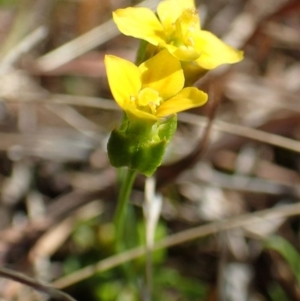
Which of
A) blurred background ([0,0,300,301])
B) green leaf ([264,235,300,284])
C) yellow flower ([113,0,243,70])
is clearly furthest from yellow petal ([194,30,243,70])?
green leaf ([264,235,300,284])

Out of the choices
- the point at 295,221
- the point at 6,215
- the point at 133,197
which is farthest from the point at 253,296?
the point at 6,215

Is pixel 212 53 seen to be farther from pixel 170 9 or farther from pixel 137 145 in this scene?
pixel 137 145

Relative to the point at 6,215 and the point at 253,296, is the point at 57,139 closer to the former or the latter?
the point at 6,215

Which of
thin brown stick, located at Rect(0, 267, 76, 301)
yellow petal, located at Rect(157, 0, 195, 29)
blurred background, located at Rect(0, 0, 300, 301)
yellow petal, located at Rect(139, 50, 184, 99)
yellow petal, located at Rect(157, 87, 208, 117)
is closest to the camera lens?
yellow petal, located at Rect(157, 87, 208, 117)

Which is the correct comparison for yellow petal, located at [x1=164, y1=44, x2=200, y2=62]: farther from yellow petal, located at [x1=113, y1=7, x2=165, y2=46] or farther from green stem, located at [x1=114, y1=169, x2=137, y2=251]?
green stem, located at [x1=114, y1=169, x2=137, y2=251]

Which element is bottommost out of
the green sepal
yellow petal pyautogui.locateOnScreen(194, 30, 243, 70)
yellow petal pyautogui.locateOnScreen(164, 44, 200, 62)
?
the green sepal

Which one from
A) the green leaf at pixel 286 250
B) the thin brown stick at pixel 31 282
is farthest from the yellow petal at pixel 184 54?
the green leaf at pixel 286 250
